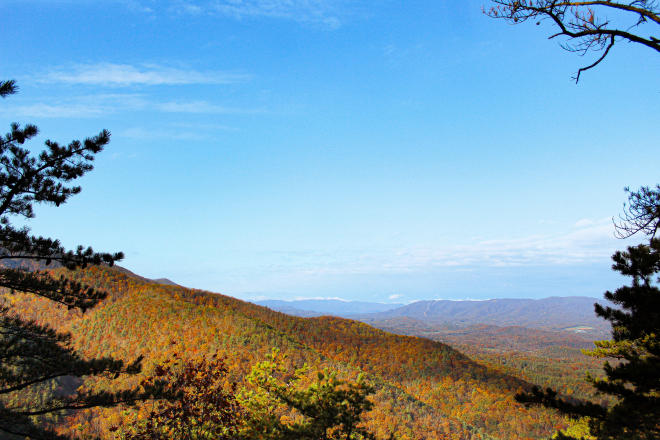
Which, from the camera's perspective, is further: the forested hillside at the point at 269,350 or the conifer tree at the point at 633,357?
the forested hillside at the point at 269,350

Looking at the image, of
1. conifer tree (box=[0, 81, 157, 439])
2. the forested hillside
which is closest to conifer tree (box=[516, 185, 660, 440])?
the forested hillside

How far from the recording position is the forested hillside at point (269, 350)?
18.4 metres

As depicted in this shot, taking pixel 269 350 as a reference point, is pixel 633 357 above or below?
above

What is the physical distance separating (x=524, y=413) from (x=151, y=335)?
1043 inches

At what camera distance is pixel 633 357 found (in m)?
9.74

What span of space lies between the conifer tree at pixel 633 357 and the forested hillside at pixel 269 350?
6997 millimetres

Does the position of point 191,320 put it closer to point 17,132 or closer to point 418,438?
point 418,438

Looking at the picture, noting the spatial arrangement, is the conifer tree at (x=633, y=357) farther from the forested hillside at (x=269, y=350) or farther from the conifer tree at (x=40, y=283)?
the conifer tree at (x=40, y=283)

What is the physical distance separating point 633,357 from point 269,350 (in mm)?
17537

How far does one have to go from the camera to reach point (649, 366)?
27.6 feet

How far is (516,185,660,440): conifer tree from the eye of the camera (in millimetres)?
8516

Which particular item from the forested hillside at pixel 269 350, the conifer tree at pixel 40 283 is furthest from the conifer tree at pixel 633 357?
the conifer tree at pixel 40 283

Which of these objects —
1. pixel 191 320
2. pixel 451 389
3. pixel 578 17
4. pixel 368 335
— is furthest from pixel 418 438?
pixel 368 335

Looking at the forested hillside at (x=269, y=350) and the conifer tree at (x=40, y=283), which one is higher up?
the conifer tree at (x=40, y=283)
